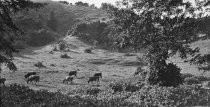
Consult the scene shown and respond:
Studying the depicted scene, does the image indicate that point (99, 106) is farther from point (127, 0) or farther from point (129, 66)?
point (129, 66)

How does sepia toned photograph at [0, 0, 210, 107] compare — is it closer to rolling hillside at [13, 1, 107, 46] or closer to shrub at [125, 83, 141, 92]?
shrub at [125, 83, 141, 92]

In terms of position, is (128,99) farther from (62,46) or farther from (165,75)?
(62,46)

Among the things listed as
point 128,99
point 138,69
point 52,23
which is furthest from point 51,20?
point 128,99

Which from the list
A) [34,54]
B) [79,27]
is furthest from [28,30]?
[34,54]

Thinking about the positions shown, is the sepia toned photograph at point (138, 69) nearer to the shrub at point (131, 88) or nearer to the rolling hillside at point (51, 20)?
the shrub at point (131, 88)

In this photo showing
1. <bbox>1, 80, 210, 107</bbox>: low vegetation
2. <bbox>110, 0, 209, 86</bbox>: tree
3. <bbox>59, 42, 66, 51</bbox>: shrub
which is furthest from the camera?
<bbox>59, 42, 66, 51</bbox>: shrub

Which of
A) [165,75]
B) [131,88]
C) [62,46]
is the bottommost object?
[62,46]

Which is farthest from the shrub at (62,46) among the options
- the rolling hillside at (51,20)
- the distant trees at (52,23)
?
the distant trees at (52,23)

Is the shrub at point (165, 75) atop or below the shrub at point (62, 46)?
atop

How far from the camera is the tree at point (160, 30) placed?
2700 cm

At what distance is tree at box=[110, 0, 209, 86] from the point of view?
27.0 metres

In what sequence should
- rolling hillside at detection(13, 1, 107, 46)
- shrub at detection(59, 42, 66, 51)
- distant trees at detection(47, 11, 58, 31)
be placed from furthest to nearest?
distant trees at detection(47, 11, 58, 31) < rolling hillside at detection(13, 1, 107, 46) < shrub at detection(59, 42, 66, 51)

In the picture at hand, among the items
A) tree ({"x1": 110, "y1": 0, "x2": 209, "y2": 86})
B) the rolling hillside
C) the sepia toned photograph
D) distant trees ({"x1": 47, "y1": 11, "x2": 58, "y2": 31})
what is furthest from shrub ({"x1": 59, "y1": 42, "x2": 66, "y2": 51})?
tree ({"x1": 110, "y1": 0, "x2": 209, "y2": 86})

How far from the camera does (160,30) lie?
90.6 feet
